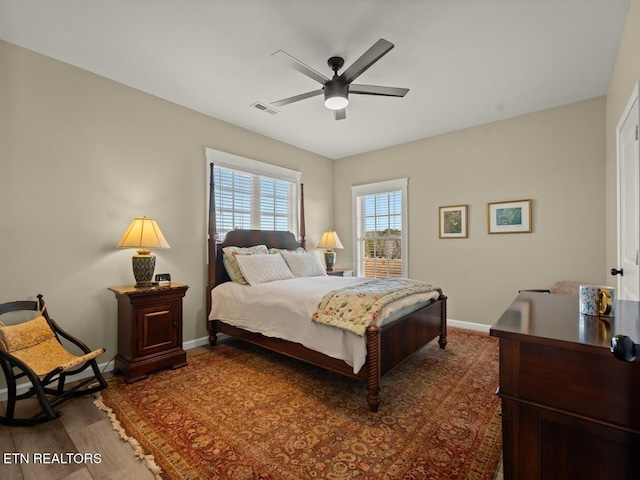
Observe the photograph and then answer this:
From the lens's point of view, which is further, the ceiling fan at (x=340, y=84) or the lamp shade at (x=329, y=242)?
the lamp shade at (x=329, y=242)

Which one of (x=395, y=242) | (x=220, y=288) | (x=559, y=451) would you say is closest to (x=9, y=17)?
(x=220, y=288)

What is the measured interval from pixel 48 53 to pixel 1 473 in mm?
3076

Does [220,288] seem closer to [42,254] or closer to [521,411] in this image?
[42,254]

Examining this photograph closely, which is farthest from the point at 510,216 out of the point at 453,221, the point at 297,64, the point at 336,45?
the point at 297,64

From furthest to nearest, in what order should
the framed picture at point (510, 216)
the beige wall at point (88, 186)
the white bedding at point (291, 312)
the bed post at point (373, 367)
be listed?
the framed picture at point (510, 216), the beige wall at point (88, 186), the white bedding at point (291, 312), the bed post at point (373, 367)

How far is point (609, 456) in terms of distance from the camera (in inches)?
35.6

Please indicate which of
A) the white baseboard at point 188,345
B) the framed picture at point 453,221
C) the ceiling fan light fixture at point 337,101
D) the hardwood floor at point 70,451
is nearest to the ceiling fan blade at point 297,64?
the ceiling fan light fixture at point 337,101

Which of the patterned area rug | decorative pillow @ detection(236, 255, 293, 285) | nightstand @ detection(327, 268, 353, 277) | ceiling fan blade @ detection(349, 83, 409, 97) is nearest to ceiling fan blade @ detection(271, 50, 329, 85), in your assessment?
ceiling fan blade @ detection(349, 83, 409, 97)

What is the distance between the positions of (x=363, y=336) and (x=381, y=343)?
0.67 feet

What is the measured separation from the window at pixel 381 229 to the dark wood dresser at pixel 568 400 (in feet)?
12.9

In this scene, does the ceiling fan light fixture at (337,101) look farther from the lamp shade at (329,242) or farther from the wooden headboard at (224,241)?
the lamp shade at (329,242)

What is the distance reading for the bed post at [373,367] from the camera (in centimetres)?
223

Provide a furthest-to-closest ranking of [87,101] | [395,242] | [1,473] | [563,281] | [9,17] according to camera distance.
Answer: [395,242] < [563,281] < [87,101] < [9,17] < [1,473]

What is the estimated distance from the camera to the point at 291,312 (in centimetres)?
279
